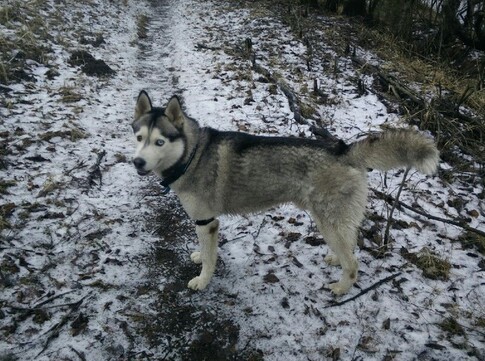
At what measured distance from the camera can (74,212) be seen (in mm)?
4926

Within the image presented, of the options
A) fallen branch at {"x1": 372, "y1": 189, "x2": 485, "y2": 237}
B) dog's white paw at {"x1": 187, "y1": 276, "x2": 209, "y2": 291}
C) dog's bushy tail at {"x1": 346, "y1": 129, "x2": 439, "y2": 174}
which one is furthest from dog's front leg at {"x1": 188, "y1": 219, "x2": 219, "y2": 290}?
fallen branch at {"x1": 372, "y1": 189, "x2": 485, "y2": 237}

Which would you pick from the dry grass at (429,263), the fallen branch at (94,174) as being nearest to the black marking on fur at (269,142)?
the dry grass at (429,263)

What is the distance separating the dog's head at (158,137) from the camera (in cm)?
352

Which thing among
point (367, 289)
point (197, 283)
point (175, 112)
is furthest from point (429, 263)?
point (175, 112)

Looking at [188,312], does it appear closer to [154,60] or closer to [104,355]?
[104,355]

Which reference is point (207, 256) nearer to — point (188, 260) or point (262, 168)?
point (188, 260)

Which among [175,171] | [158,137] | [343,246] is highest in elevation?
[158,137]

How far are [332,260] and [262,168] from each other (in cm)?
165

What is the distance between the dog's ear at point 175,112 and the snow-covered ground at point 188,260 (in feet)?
5.94

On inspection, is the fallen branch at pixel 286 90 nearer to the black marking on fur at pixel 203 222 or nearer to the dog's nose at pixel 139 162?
the black marking on fur at pixel 203 222

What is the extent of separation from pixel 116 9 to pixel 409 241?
14403 millimetres

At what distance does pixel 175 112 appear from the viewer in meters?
3.74

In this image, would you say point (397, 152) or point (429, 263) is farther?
point (429, 263)

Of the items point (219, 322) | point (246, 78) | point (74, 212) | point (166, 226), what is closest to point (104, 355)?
point (219, 322)
